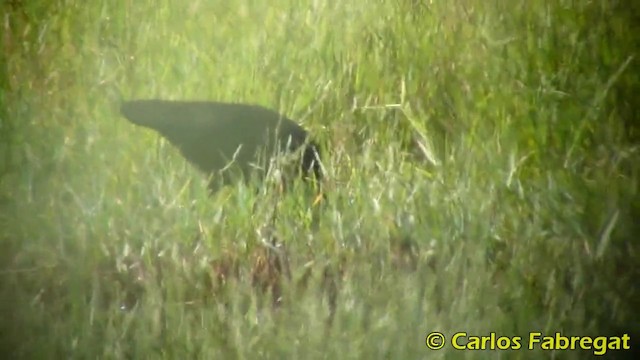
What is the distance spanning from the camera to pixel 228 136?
4.59 ft

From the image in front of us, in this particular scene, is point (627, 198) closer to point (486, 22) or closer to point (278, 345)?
point (486, 22)

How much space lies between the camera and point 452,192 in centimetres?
138

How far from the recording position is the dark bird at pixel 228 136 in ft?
4.56

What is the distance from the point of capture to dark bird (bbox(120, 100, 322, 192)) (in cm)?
139

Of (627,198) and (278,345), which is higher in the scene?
(627,198)

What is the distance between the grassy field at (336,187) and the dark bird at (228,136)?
0.02 meters

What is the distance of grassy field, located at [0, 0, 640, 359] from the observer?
1358 mm

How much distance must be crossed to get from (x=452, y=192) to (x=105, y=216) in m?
0.49

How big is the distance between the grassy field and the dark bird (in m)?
0.02

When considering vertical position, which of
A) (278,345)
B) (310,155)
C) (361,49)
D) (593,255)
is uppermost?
(361,49)

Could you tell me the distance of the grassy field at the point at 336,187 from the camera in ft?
4.46

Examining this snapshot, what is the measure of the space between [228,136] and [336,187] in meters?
0.17

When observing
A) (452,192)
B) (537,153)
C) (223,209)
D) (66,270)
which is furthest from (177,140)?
(537,153)

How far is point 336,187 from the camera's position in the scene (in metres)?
1.38
